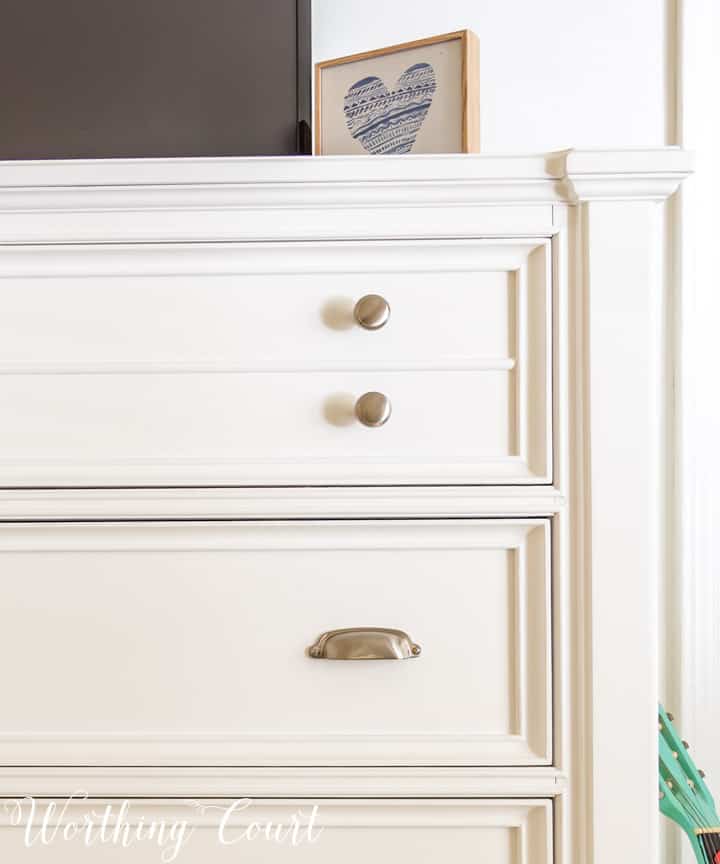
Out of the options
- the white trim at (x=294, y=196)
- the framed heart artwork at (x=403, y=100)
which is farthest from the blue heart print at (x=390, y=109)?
the white trim at (x=294, y=196)

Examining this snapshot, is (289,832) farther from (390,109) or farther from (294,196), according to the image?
(390,109)

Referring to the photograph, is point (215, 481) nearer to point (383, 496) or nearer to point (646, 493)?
point (383, 496)

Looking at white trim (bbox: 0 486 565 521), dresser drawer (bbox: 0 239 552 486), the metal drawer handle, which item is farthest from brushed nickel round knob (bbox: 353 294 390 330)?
the metal drawer handle

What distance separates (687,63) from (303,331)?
32.0 inches

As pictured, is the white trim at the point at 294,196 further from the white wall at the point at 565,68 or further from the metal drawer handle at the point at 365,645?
the white wall at the point at 565,68

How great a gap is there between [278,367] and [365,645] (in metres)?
0.24

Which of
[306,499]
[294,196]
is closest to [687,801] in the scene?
[306,499]

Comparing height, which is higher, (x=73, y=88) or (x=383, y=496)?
(x=73, y=88)

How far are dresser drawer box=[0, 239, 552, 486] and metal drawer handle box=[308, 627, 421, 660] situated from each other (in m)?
0.13

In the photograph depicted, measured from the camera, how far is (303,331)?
662mm

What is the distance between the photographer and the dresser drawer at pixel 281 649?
2.14 ft

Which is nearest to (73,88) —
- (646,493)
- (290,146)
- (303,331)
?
(290,146)

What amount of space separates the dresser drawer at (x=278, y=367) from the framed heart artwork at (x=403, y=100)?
10.3 inches

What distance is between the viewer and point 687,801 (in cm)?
84
